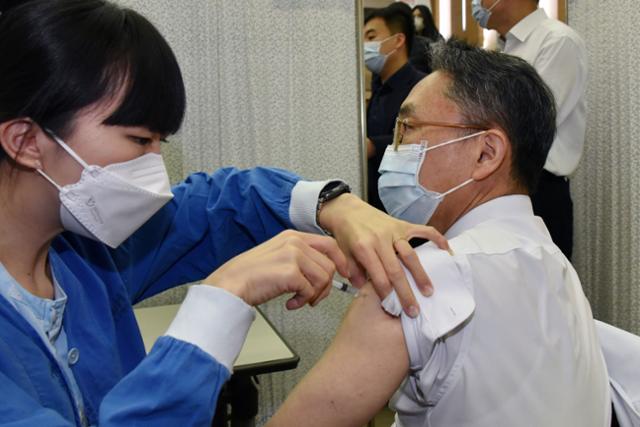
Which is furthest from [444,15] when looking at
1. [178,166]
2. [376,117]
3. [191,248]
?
[191,248]

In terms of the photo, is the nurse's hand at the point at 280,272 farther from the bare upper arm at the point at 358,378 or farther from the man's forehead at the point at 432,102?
the man's forehead at the point at 432,102

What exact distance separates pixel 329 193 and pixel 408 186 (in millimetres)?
303

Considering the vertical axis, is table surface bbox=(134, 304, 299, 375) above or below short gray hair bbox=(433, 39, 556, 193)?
below

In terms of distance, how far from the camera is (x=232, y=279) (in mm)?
742

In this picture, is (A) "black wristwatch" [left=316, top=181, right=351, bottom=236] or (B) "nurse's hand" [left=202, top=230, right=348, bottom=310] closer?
(B) "nurse's hand" [left=202, top=230, right=348, bottom=310]

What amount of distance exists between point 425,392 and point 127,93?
67cm

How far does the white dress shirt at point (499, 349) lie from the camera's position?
91cm

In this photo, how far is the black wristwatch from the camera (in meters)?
1.14

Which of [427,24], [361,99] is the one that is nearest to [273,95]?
[361,99]

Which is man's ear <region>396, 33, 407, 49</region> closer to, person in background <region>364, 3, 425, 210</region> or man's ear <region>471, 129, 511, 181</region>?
person in background <region>364, 3, 425, 210</region>

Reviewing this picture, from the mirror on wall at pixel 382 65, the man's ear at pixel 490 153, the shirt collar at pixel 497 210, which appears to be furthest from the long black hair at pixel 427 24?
the shirt collar at pixel 497 210

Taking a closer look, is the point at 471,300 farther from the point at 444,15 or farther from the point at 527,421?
the point at 444,15

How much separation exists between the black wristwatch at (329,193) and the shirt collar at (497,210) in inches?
10.3

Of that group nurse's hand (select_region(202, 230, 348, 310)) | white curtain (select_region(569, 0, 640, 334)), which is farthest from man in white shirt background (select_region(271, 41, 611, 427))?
white curtain (select_region(569, 0, 640, 334))
